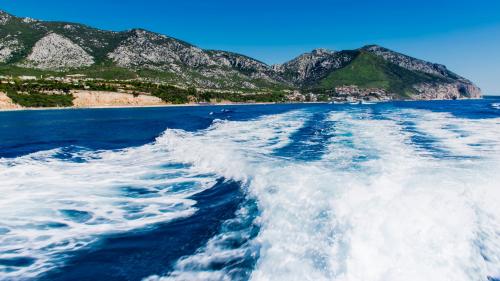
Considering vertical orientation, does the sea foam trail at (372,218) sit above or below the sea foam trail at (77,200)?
above

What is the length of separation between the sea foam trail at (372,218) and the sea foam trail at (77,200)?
9.72 feet

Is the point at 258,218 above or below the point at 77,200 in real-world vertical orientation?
above

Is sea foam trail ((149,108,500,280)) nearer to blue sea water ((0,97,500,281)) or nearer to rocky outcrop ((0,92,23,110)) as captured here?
blue sea water ((0,97,500,281))

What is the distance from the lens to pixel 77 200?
52.4ft

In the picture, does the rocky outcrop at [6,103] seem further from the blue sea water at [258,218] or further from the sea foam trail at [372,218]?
the sea foam trail at [372,218]

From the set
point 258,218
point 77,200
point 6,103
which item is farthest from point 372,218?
point 6,103

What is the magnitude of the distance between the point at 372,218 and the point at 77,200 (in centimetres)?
1215

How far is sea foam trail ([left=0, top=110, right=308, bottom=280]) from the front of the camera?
1114 centimetres

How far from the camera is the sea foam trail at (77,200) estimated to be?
36.6ft

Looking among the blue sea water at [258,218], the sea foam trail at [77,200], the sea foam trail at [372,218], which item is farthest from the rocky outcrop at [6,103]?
the sea foam trail at [372,218]

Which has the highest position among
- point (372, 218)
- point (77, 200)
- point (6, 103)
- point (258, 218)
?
point (6, 103)

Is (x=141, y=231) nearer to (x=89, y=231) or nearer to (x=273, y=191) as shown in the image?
(x=89, y=231)

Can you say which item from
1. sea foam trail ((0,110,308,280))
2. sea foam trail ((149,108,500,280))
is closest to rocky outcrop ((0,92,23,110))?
sea foam trail ((0,110,308,280))

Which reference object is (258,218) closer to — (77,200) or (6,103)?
(77,200)
